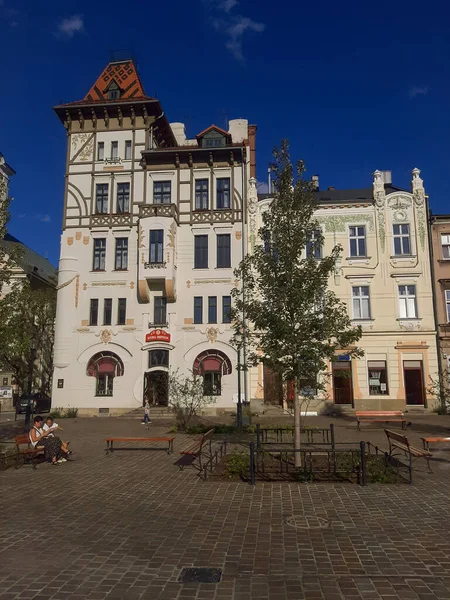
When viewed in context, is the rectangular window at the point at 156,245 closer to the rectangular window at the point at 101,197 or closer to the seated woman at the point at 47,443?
the rectangular window at the point at 101,197

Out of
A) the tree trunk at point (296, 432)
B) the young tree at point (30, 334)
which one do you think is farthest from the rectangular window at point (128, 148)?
the tree trunk at point (296, 432)

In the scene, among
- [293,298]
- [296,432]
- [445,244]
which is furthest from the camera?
[445,244]

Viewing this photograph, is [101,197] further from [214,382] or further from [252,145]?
[214,382]

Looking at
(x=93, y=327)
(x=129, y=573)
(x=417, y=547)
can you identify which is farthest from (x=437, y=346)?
(x=129, y=573)

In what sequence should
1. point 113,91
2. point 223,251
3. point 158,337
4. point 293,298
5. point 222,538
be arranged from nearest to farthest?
point 222,538, point 293,298, point 158,337, point 223,251, point 113,91

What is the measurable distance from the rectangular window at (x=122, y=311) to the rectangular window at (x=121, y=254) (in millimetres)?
2321

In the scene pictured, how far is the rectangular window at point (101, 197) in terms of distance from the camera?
3366cm

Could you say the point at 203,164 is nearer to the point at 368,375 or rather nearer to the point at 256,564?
the point at 368,375

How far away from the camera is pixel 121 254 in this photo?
109 feet

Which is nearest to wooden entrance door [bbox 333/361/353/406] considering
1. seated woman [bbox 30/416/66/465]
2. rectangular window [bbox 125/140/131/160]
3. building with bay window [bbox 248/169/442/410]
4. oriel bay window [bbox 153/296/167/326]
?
building with bay window [bbox 248/169/442/410]

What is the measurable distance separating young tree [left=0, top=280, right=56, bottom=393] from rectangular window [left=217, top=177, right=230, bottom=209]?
14.4 metres

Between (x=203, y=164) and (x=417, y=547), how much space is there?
100 ft

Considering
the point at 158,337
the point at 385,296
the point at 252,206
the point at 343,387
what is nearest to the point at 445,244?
the point at 385,296

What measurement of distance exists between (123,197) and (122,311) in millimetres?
8376
